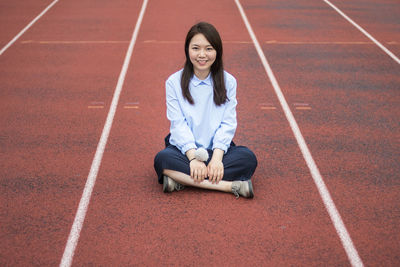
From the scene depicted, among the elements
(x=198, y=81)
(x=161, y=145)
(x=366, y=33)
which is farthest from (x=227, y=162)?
(x=366, y=33)

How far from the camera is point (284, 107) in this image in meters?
5.36

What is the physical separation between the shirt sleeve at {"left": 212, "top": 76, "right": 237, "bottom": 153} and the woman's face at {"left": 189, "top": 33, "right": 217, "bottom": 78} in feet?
0.94

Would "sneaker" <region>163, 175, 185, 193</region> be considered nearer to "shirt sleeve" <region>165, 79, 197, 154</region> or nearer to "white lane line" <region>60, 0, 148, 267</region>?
"shirt sleeve" <region>165, 79, 197, 154</region>


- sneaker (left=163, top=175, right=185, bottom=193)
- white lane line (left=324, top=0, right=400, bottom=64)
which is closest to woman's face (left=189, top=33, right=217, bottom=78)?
sneaker (left=163, top=175, right=185, bottom=193)

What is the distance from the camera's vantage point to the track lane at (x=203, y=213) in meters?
2.94

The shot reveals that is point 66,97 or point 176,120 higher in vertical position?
point 176,120

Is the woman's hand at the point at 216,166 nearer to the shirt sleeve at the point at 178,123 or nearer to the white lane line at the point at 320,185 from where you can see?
the shirt sleeve at the point at 178,123

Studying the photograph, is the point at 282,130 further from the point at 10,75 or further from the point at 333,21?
the point at 333,21

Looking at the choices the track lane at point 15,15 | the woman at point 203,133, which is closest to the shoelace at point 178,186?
the woman at point 203,133

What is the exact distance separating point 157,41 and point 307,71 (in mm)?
2744

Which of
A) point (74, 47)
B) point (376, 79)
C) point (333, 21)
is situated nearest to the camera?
point (376, 79)

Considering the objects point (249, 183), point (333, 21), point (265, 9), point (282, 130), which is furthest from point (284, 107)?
point (265, 9)

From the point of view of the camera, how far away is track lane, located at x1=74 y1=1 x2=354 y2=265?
2.94m

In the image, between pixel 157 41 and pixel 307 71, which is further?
pixel 157 41
